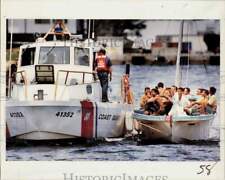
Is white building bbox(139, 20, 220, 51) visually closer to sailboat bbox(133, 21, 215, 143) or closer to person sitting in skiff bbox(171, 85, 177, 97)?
sailboat bbox(133, 21, 215, 143)

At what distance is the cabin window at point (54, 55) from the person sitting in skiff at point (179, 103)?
358 mm

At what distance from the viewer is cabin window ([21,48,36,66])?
12.3 ft

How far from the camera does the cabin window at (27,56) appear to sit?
376 centimetres

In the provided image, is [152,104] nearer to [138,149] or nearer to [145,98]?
[145,98]

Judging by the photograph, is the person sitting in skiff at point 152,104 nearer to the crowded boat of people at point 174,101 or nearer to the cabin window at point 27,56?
the crowded boat of people at point 174,101

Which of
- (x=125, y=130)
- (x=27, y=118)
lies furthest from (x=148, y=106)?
(x=27, y=118)

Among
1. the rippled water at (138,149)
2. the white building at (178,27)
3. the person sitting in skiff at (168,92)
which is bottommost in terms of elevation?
the rippled water at (138,149)

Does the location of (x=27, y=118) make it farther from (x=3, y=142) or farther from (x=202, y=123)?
(x=202, y=123)

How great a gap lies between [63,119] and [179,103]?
37 centimetres

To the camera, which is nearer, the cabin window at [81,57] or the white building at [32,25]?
the white building at [32,25]

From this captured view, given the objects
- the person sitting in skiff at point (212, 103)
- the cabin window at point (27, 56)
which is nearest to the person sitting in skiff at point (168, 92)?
the person sitting in skiff at point (212, 103)

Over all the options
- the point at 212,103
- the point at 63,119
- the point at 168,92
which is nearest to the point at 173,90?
the point at 168,92

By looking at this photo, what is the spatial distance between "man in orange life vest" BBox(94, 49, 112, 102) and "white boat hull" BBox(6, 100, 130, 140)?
0.17ft
